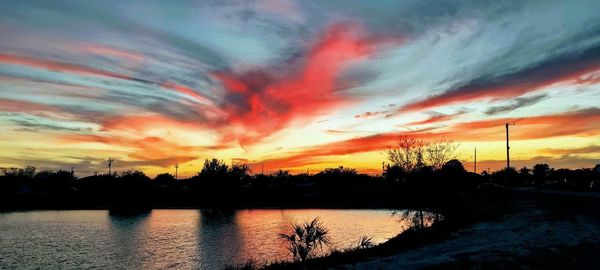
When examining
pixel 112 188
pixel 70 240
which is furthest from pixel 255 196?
pixel 70 240

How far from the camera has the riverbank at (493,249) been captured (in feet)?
54.7

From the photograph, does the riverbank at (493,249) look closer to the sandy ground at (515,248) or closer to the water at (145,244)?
the sandy ground at (515,248)

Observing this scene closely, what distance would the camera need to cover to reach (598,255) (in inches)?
708

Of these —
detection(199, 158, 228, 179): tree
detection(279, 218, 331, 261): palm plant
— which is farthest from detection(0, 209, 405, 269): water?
detection(199, 158, 228, 179): tree

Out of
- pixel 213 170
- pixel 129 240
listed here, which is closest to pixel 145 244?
pixel 129 240

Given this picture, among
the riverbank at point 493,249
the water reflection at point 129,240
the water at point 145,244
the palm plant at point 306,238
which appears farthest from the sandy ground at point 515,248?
the water reflection at point 129,240

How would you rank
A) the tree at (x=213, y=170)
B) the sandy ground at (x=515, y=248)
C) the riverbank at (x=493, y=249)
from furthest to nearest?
the tree at (x=213, y=170)
the riverbank at (x=493, y=249)
the sandy ground at (x=515, y=248)

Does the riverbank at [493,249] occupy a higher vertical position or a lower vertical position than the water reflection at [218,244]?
higher

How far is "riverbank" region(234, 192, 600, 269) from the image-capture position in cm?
1667

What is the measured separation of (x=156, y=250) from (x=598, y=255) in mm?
39207

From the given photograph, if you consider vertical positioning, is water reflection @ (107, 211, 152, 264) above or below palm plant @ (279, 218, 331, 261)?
below

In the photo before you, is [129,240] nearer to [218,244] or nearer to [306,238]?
[218,244]

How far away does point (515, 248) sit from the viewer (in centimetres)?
1914

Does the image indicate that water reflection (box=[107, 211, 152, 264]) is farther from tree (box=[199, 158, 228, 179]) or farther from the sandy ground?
tree (box=[199, 158, 228, 179])
